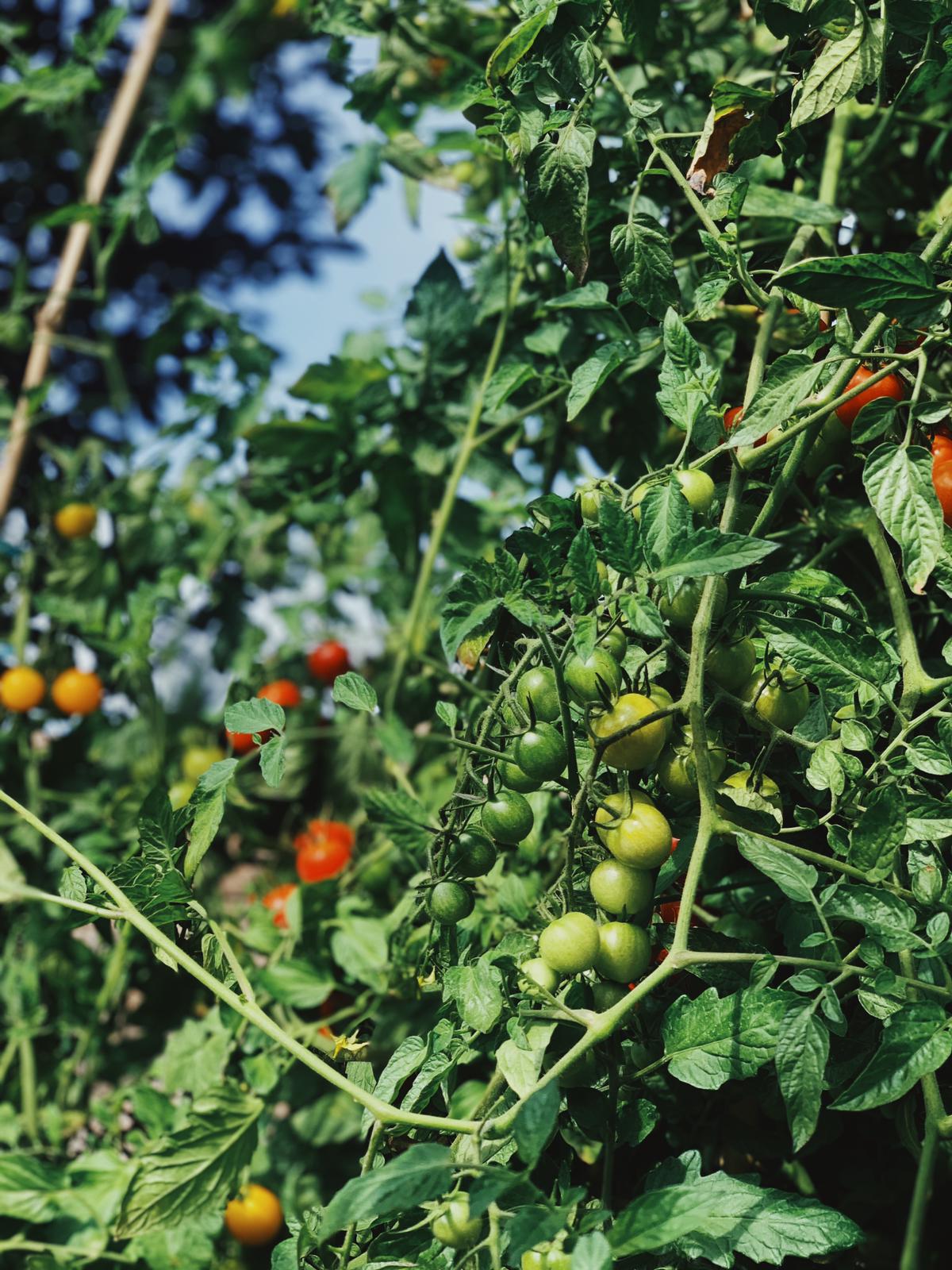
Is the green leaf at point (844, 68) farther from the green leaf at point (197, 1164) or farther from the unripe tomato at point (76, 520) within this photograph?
the unripe tomato at point (76, 520)

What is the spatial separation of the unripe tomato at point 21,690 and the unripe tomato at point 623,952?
113 centimetres

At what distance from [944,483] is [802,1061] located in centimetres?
34

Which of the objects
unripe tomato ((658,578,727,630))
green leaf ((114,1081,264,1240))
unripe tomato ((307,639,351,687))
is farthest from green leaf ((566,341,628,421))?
unripe tomato ((307,639,351,687))

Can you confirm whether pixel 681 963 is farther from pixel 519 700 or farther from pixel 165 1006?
pixel 165 1006

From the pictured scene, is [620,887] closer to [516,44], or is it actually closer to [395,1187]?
[395,1187]

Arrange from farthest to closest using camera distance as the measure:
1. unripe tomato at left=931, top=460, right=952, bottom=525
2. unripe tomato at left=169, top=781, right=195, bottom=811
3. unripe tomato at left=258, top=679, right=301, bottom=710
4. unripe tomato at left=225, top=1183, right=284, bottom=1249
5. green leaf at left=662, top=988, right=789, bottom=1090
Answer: unripe tomato at left=258, top=679, right=301, bottom=710 → unripe tomato at left=169, top=781, right=195, bottom=811 → unripe tomato at left=225, top=1183, right=284, bottom=1249 → unripe tomato at left=931, top=460, right=952, bottom=525 → green leaf at left=662, top=988, right=789, bottom=1090

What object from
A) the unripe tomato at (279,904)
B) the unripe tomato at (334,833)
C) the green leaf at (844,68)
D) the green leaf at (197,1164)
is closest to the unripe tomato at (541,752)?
the green leaf at (844,68)

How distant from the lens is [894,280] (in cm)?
46

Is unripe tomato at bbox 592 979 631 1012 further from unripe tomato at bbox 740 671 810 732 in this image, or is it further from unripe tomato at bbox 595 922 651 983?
unripe tomato at bbox 740 671 810 732

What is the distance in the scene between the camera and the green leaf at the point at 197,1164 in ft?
2.34

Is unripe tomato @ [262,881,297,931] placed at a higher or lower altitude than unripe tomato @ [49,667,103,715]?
lower

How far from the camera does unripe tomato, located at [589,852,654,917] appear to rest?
19.8 inches

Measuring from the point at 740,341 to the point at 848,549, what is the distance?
10.0 inches

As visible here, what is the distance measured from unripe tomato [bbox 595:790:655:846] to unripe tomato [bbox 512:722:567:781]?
0.03 m
